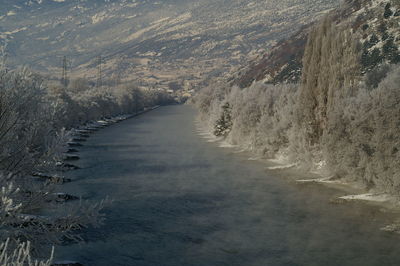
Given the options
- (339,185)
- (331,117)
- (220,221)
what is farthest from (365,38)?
(220,221)

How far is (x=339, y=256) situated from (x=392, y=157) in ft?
45.8

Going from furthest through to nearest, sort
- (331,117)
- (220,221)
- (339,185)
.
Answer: (331,117) → (339,185) → (220,221)

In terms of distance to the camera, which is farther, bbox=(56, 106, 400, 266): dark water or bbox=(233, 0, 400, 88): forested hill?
bbox=(233, 0, 400, 88): forested hill

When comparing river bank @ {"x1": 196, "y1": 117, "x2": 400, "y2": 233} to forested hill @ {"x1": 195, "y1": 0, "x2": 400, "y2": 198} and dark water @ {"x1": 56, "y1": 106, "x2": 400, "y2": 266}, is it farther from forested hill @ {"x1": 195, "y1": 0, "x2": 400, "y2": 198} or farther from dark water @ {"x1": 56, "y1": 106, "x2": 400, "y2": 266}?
dark water @ {"x1": 56, "y1": 106, "x2": 400, "y2": 266}

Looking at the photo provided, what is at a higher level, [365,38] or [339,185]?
[365,38]

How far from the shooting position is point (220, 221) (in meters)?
32.4

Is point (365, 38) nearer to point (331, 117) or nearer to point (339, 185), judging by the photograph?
point (331, 117)

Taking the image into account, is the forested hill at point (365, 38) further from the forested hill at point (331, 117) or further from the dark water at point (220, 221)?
the dark water at point (220, 221)

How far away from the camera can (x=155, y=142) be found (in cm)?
8294

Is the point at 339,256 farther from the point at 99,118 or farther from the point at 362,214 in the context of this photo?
the point at 99,118

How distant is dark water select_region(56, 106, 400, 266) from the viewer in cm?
2508

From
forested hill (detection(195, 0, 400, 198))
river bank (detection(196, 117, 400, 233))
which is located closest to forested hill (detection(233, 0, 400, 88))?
forested hill (detection(195, 0, 400, 198))

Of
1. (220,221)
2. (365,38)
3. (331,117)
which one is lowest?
(220,221)

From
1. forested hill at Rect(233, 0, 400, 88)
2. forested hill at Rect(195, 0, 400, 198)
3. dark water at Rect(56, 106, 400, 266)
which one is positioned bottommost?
dark water at Rect(56, 106, 400, 266)
